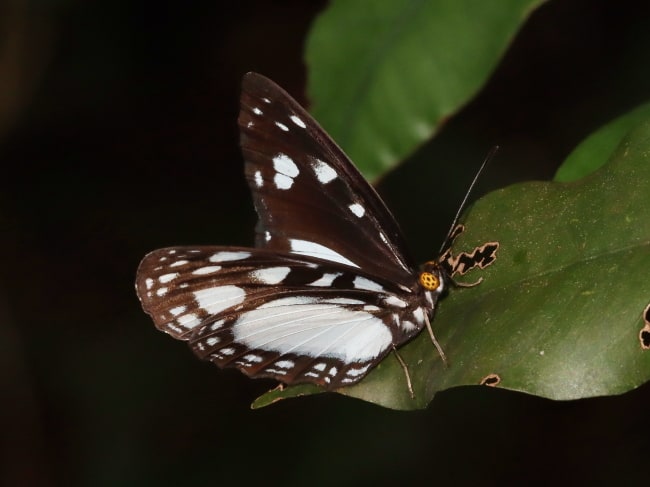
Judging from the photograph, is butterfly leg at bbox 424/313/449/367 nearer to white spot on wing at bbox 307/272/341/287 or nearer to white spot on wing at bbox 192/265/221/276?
white spot on wing at bbox 307/272/341/287

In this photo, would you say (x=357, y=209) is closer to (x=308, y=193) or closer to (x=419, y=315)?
(x=308, y=193)

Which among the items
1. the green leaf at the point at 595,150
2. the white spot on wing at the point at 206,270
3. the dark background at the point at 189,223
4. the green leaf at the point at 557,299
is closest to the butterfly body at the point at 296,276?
the white spot on wing at the point at 206,270

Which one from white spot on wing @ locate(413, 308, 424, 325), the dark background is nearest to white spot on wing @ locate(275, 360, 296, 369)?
white spot on wing @ locate(413, 308, 424, 325)

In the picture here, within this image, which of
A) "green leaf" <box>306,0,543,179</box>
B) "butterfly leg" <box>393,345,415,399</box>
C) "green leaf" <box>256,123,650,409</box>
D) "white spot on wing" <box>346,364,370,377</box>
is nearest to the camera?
"green leaf" <box>256,123,650,409</box>

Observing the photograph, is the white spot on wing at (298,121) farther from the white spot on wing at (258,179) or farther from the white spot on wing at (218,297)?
the white spot on wing at (218,297)

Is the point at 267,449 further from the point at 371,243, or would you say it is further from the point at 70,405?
the point at 371,243

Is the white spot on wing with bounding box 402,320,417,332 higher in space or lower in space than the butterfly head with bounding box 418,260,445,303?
lower

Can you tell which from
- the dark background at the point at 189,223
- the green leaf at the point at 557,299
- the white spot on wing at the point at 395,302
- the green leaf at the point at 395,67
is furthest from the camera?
the dark background at the point at 189,223
